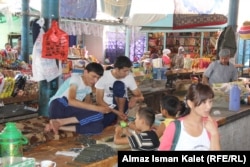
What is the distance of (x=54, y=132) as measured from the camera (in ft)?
13.8

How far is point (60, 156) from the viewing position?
3.54m

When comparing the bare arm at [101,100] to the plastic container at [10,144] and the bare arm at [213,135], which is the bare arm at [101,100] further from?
the bare arm at [213,135]

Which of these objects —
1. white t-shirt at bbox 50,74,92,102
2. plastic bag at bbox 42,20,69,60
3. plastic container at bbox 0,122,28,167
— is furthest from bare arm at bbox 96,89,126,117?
plastic container at bbox 0,122,28,167

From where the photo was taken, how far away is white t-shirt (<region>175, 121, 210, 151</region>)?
8.69 feet

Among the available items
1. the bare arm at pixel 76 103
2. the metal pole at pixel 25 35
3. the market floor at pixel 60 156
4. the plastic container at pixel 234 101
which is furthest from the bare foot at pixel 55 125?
the metal pole at pixel 25 35

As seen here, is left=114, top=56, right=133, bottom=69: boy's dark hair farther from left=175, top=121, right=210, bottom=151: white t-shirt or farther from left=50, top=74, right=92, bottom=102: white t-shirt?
left=175, top=121, right=210, bottom=151: white t-shirt

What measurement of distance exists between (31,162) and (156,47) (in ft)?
44.1

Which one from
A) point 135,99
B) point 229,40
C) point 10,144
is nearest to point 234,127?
point 135,99

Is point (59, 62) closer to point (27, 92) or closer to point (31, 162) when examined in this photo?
point (27, 92)

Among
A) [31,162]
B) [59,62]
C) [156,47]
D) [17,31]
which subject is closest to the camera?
[31,162]

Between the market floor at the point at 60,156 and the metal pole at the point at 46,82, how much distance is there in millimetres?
1147

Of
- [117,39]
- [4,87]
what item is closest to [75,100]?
[4,87]

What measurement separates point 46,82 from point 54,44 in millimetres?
535

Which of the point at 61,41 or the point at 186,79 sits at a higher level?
the point at 61,41
